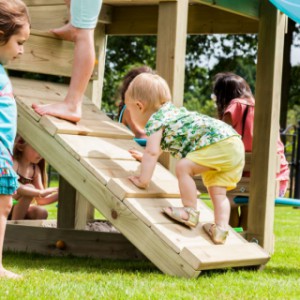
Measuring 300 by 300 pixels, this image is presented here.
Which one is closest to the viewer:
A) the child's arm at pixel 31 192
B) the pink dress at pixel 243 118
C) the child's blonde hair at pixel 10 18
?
the child's blonde hair at pixel 10 18

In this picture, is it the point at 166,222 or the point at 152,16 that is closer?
the point at 166,222

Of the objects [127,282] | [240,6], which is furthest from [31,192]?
[127,282]

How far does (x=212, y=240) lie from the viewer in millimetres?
4910

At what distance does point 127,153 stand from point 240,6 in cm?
174

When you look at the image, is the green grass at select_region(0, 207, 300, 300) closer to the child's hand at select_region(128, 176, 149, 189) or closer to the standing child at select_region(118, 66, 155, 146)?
the child's hand at select_region(128, 176, 149, 189)

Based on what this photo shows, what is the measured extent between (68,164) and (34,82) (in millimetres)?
1169

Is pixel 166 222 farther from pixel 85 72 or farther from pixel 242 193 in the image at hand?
pixel 242 193

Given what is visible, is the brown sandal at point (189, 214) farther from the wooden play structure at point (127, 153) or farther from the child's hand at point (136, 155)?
the child's hand at point (136, 155)

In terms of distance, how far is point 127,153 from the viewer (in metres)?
5.46

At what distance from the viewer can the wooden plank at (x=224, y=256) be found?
14.7 feet

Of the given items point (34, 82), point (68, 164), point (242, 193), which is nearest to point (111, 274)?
point (68, 164)

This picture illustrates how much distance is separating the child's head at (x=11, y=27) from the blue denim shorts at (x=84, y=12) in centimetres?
94

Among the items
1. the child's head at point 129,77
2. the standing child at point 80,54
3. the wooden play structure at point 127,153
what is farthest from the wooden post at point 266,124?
the standing child at point 80,54

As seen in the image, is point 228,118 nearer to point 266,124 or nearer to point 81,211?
point 266,124
